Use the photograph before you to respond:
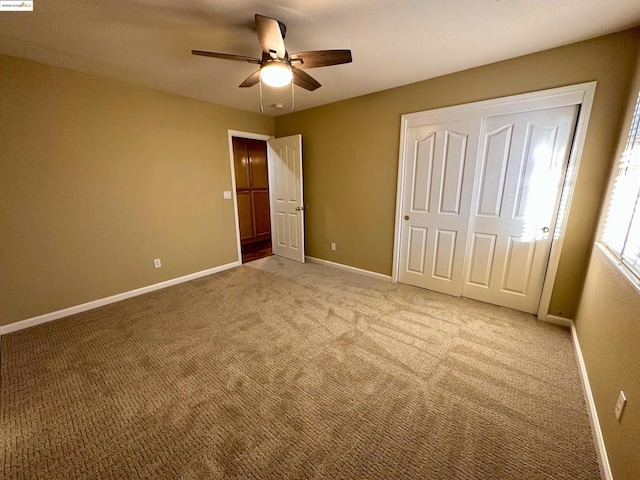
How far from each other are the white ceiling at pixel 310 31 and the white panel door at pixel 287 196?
1572mm

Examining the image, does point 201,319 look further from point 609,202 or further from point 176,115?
point 609,202

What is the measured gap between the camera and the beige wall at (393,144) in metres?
1.97

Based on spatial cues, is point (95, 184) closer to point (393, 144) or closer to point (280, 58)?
point (280, 58)

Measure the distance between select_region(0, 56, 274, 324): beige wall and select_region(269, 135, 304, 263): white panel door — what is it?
0.89 metres

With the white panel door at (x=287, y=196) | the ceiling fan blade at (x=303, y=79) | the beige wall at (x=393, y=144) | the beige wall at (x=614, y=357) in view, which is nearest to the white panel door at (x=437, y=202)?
the beige wall at (x=393, y=144)

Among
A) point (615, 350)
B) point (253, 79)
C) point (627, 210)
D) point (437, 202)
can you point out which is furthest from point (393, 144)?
point (615, 350)

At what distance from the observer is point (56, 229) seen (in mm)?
2494

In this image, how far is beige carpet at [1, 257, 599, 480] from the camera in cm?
126

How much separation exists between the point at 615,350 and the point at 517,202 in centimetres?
150

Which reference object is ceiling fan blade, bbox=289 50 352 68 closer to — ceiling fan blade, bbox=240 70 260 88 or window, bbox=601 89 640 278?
ceiling fan blade, bbox=240 70 260 88

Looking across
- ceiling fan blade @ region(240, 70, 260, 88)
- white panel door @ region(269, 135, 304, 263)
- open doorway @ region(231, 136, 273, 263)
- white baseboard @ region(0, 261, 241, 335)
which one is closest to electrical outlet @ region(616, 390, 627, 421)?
ceiling fan blade @ region(240, 70, 260, 88)

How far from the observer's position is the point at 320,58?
176 cm

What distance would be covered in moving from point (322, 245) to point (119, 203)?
106 inches

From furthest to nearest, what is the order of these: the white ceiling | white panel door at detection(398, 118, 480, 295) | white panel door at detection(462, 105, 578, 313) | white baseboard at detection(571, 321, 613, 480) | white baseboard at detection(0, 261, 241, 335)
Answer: white panel door at detection(398, 118, 480, 295), white baseboard at detection(0, 261, 241, 335), white panel door at detection(462, 105, 578, 313), the white ceiling, white baseboard at detection(571, 321, 613, 480)
